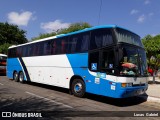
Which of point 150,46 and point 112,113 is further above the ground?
point 150,46

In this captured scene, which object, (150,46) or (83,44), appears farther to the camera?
(150,46)

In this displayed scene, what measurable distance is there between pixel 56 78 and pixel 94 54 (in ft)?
12.4

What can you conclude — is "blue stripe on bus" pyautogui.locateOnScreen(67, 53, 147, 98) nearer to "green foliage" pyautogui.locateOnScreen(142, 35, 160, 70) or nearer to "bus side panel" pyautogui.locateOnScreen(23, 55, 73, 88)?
"bus side panel" pyautogui.locateOnScreen(23, 55, 73, 88)

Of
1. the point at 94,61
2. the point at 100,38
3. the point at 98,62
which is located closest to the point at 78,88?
the point at 94,61

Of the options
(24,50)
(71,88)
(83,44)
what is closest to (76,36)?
(83,44)

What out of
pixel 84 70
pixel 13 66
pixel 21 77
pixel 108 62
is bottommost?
pixel 21 77

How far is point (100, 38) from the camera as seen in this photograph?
9586mm

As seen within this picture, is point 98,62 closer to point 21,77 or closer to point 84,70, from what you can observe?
point 84,70

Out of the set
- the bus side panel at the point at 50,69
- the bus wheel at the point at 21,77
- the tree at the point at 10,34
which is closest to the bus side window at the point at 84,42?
the bus side panel at the point at 50,69

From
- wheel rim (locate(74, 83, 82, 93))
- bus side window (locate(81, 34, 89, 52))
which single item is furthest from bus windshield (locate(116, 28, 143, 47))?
wheel rim (locate(74, 83, 82, 93))

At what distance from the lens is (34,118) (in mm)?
6496

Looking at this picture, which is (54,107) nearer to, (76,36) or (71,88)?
(71,88)

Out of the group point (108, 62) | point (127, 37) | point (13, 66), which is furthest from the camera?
point (13, 66)

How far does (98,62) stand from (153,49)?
9.07 metres
